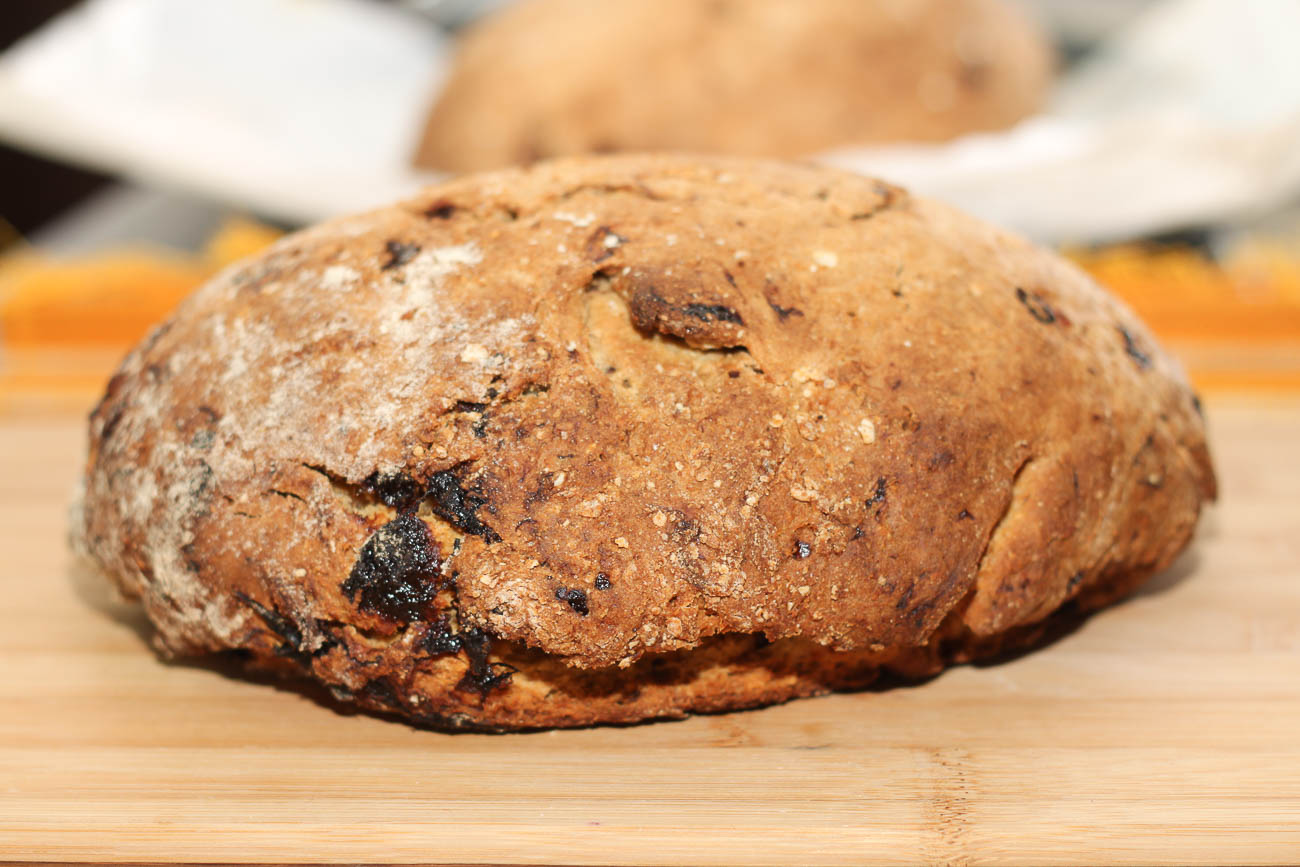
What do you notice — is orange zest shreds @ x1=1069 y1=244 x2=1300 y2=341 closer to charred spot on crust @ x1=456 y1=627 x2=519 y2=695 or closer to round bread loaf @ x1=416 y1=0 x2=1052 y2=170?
round bread loaf @ x1=416 y1=0 x2=1052 y2=170

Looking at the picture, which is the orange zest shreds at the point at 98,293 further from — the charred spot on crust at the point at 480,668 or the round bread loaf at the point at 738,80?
the charred spot on crust at the point at 480,668

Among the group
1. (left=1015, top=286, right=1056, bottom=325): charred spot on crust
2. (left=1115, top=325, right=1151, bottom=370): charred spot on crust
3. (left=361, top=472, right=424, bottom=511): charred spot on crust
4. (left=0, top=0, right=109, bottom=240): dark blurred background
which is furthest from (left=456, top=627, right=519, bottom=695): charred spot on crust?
(left=0, top=0, right=109, bottom=240): dark blurred background

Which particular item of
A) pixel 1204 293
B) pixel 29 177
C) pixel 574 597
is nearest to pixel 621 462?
pixel 574 597

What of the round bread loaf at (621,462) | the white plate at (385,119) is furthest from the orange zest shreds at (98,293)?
the round bread loaf at (621,462)

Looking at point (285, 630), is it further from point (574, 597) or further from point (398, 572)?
point (574, 597)

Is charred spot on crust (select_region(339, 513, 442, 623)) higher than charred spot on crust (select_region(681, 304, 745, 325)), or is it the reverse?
charred spot on crust (select_region(681, 304, 745, 325))

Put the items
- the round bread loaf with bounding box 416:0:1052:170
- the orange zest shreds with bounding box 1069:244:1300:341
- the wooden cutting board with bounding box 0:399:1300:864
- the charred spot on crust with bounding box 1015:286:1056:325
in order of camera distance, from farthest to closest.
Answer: the round bread loaf with bounding box 416:0:1052:170
the orange zest shreds with bounding box 1069:244:1300:341
the charred spot on crust with bounding box 1015:286:1056:325
the wooden cutting board with bounding box 0:399:1300:864
